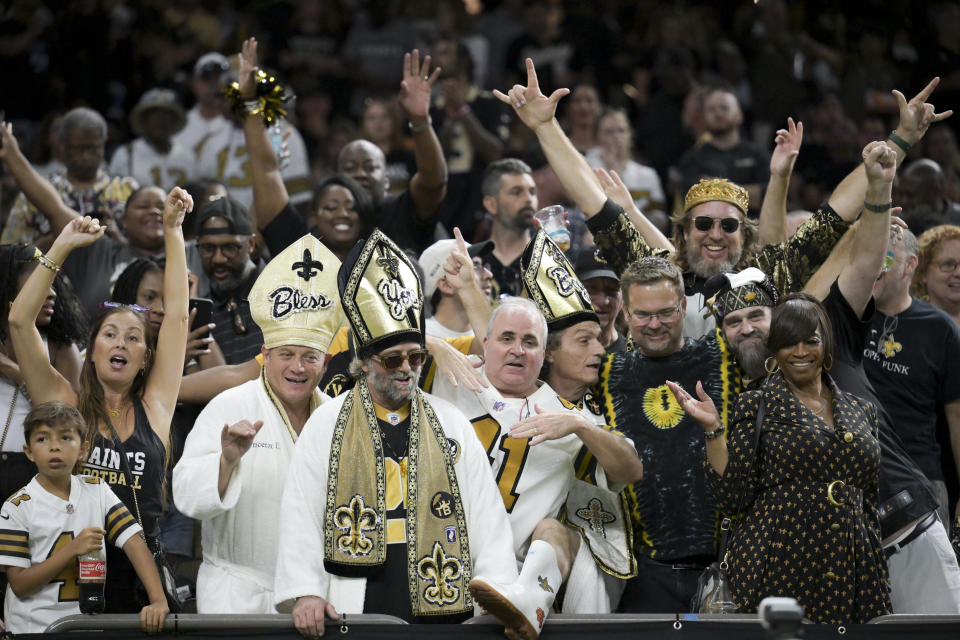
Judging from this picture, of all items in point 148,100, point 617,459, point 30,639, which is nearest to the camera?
point 30,639

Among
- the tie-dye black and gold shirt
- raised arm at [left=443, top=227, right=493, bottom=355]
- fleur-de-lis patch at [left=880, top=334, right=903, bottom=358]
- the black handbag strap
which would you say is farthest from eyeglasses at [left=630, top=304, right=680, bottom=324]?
fleur-de-lis patch at [left=880, top=334, right=903, bottom=358]

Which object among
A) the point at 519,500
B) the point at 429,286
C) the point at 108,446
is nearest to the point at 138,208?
the point at 429,286

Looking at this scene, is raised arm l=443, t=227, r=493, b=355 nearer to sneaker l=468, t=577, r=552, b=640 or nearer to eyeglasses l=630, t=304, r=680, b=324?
eyeglasses l=630, t=304, r=680, b=324

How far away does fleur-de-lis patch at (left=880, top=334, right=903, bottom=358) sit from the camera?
6531 millimetres

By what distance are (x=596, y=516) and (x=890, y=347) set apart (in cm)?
183

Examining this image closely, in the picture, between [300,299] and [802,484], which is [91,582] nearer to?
[300,299]

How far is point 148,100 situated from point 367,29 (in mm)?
2891

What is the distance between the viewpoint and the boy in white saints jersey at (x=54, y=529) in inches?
205

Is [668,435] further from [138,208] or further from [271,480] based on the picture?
[138,208]

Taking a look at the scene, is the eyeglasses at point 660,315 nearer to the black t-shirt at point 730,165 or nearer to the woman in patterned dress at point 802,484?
the woman in patterned dress at point 802,484

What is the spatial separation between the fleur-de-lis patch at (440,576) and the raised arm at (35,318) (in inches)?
70.9

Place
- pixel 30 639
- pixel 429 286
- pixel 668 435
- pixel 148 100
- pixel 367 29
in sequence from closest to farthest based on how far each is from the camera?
pixel 30 639 < pixel 668 435 < pixel 429 286 < pixel 148 100 < pixel 367 29

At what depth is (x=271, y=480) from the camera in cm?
555

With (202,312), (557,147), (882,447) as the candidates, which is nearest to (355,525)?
(202,312)
